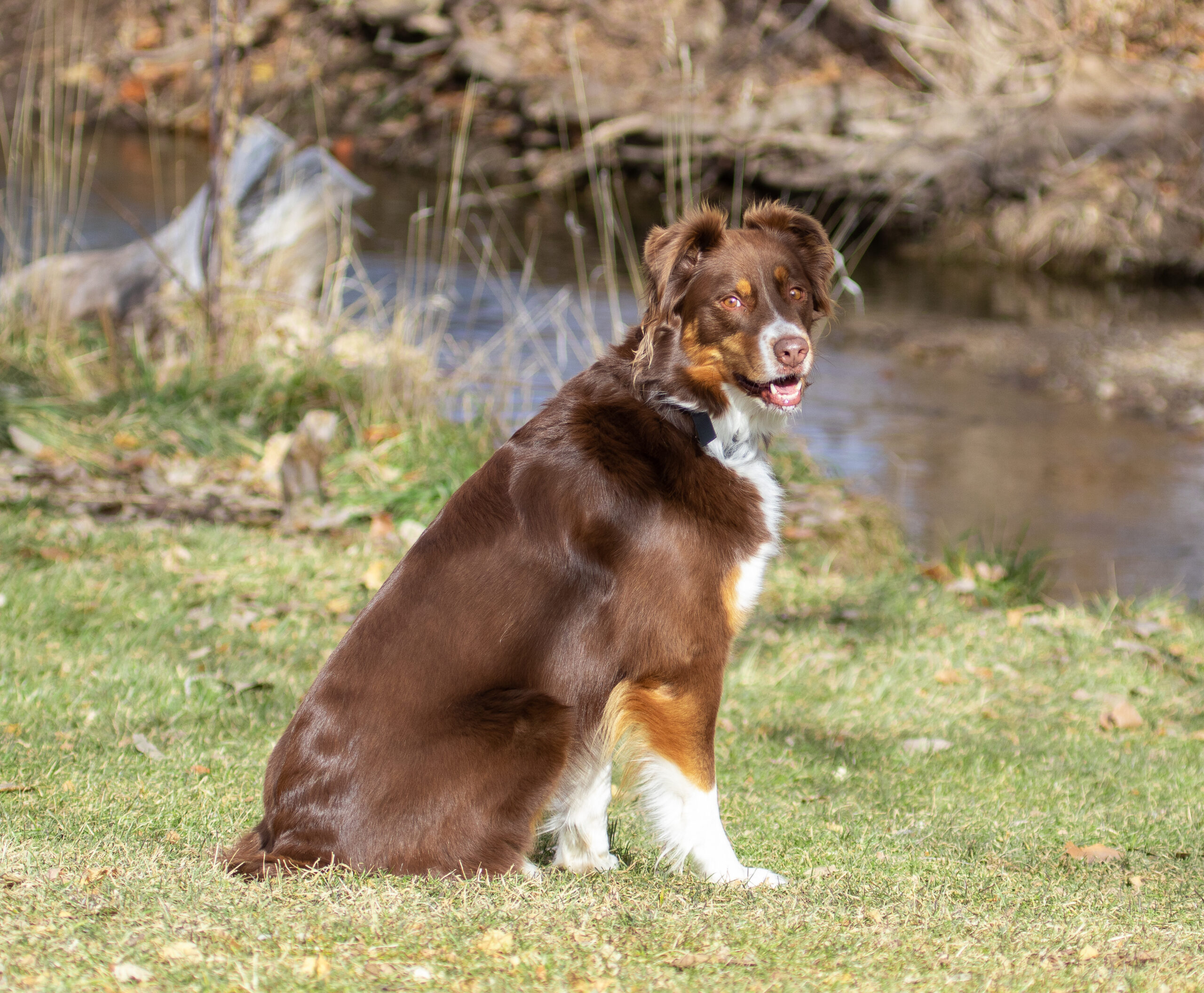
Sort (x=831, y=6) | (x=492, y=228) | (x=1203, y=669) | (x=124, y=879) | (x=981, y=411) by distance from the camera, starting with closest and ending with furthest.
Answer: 1. (x=124, y=879)
2. (x=1203, y=669)
3. (x=981, y=411)
4. (x=492, y=228)
5. (x=831, y=6)

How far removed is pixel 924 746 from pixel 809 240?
6.91 ft

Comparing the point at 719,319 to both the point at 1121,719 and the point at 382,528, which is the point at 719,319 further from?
the point at 382,528

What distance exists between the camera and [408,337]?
26.0ft

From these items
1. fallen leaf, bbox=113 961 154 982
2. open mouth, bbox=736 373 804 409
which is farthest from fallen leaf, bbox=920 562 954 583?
fallen leaf, bbox=113 961 154 982

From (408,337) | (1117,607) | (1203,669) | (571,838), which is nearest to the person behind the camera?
(571,838)

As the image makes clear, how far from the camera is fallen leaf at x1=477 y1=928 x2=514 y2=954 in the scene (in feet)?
8.23

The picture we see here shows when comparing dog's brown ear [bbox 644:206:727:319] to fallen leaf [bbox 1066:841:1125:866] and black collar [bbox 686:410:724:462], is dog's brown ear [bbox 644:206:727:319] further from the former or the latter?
fallen leaf [bbox 1066:841:1125:866]

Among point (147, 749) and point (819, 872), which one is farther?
point (147, 749)

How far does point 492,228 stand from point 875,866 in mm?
13142

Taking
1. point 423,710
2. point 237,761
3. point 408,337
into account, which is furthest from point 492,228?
point 423,710

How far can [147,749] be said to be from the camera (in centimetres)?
410

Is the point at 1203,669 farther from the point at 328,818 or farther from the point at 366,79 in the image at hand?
the point at 366,79

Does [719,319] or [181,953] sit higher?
[719,319]

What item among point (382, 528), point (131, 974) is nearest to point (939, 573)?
point (382, 528)
